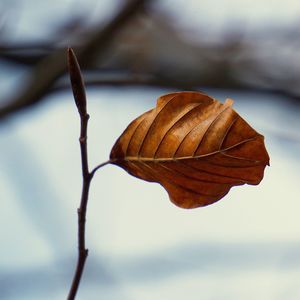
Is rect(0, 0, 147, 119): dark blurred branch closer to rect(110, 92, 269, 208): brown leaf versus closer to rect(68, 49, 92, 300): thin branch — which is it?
rect(110, 92, 269, 208): brown leaf

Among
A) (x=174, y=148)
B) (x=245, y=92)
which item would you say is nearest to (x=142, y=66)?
(x=245, y=92)

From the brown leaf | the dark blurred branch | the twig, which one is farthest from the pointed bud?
the dark blurred branch

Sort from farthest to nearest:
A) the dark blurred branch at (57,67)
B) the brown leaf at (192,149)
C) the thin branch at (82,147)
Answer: the dark blurred branch at (57,67)
the brown leaf at (192,149)
the thin branch at (82,147)

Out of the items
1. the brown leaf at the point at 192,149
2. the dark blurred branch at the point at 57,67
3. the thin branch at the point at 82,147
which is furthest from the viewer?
the dark blurred branch at the point at 57,67

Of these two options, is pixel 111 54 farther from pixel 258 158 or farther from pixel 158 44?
pixel 258 158

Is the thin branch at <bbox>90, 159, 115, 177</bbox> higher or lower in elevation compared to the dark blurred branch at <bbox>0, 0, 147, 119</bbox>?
lower

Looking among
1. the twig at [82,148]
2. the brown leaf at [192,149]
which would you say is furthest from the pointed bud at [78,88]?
the brown leaf at [192,149]

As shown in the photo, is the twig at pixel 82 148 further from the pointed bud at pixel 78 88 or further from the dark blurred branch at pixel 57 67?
the dark blurred branch at pixel 57 67
